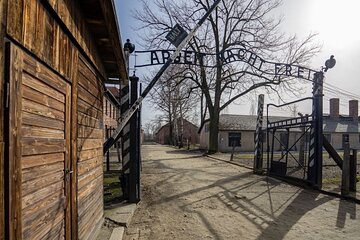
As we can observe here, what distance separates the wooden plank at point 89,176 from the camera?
4526mm

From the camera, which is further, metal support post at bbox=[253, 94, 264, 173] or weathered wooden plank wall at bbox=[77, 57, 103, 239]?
metal support post at bbox=[253, 94, 264, 173]

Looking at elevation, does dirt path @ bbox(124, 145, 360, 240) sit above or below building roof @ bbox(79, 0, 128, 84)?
below

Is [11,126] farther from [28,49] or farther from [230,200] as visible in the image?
[230,200]

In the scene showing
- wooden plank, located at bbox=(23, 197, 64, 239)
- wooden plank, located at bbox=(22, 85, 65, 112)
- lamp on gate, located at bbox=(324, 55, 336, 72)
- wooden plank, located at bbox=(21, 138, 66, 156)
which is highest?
lamp on gate, located at bbox=(324, 55, 336, 72)

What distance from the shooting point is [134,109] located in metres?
8.04

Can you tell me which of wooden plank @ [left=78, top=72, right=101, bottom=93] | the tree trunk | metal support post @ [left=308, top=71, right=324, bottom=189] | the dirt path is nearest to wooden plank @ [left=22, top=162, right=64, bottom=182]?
wooden plank @ [left=78, top=72, right=101, bottom=93]

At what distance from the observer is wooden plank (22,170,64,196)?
253 centimetres

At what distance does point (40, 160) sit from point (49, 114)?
49cm

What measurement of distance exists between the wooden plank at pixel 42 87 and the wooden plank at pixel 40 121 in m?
0.23

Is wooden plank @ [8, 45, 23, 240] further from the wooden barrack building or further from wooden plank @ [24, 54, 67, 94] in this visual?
wooden plank @ [24, 54, 67, 94]

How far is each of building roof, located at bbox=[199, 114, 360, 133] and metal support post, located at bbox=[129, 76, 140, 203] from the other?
32.8m

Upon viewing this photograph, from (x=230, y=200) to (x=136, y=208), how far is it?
8.54 ft

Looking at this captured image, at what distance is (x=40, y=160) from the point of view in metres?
2.88

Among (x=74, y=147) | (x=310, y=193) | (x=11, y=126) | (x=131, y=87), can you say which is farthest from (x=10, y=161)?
(x=310, y=193)
